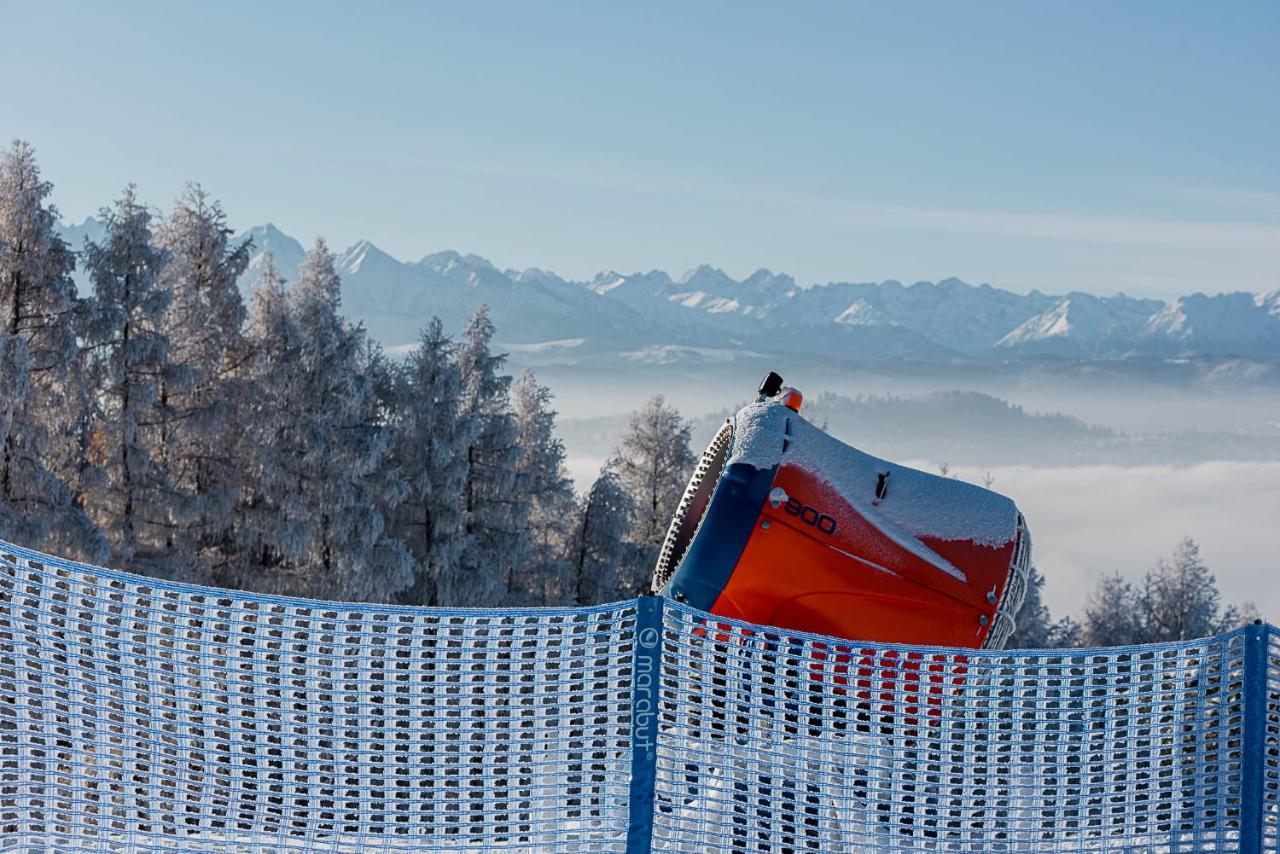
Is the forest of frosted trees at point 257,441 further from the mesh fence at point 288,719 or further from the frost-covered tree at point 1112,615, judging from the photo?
the frost-covered tree at point 1112,615

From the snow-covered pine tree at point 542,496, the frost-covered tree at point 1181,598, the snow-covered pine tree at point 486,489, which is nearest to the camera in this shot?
the snow-covered pine tree at point 486,489

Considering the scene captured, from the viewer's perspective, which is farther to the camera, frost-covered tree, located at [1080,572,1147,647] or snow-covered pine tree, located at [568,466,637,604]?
frost-covered tree, located at [1080,572,1147,647]

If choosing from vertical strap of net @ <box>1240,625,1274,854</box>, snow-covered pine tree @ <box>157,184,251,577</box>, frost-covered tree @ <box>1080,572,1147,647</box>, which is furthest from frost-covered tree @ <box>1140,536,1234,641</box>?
vertical strap of net @ <box>1240,625,1274,854</box>

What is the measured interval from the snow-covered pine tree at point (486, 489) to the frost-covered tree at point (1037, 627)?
18419 mm

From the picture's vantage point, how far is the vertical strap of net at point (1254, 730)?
5543 millimetres

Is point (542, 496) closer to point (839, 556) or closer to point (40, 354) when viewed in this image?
point (40, 354)

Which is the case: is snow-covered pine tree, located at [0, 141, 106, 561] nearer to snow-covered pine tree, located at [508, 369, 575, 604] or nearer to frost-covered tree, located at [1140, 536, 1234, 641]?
snow-covered pine tree, located at [508, 369, 575, 604]

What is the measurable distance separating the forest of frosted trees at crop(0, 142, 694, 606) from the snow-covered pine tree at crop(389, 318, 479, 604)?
0.06 metres

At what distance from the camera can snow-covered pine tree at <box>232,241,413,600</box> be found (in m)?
29.4

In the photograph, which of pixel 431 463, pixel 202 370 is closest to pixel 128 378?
pixel 202 370

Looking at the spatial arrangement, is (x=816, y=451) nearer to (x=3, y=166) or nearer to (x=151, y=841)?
(x=151, y=841)

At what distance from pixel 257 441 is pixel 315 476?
174cm

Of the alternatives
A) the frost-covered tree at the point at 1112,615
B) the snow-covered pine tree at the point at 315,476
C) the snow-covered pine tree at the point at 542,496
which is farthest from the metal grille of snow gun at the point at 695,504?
the frost-covered tree at the point at 1112,615

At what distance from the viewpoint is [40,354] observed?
25.7 metres
